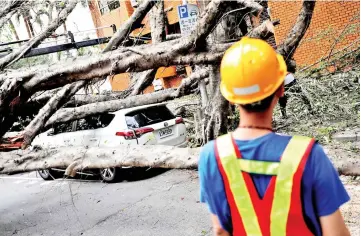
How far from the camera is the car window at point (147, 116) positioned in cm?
746

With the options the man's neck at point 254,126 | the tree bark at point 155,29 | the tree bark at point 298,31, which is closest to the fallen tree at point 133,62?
the tree bark at point 298,31

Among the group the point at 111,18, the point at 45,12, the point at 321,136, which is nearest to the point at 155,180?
the point at 321,136

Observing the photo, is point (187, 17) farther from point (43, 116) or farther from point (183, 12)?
point (43, 116)

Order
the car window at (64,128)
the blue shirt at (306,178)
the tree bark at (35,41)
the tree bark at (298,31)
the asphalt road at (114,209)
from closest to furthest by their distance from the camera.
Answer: the blue shirt at (306,178)
the tree bark at (298,31)
the asphalt road at (114,209)
the tree bark at (35,41)
the car window at (64,128)

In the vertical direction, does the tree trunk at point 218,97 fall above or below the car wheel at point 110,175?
above

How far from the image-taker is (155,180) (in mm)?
7477

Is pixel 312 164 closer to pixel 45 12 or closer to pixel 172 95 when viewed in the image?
pixel 172 95

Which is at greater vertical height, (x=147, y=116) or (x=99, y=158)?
(x=99, y=158)

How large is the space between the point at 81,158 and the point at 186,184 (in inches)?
127

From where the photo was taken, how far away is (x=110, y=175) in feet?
25.5

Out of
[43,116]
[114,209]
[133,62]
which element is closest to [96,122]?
[114,209]

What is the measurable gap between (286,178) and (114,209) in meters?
5.27

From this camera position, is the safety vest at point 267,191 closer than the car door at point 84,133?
Yes

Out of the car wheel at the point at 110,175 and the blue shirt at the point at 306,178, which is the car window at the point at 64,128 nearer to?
the car wheel at the point at 110,175
